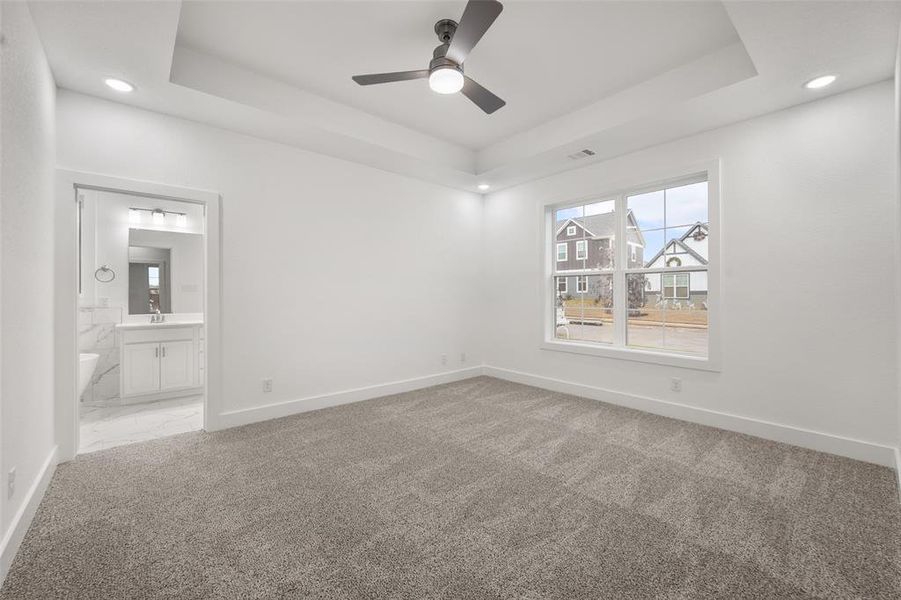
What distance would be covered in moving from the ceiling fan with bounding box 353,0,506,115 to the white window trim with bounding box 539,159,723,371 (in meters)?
1.92

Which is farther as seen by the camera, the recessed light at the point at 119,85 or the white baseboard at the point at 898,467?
the recessed light at the point at 119,85

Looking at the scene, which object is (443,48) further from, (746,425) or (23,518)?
(746,425)

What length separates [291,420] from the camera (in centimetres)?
349

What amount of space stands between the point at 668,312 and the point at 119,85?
15.4 feet

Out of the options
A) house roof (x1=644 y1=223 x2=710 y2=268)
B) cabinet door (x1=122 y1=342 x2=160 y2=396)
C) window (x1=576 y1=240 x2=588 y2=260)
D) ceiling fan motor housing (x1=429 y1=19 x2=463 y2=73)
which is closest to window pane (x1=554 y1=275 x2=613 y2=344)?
window (x1=576 y1=240 x2=588 y2=260)

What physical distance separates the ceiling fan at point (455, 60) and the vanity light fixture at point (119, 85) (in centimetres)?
157

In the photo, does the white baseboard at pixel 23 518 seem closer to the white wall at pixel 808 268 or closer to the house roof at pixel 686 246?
the white wall at pixel 808 268

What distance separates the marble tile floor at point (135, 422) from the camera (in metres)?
3.13

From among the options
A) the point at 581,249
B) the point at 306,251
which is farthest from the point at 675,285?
the point at 306,251

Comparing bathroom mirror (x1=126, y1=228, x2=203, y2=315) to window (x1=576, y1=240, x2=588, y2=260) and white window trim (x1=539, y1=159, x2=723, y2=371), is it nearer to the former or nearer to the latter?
white window trim (x1=539, y1=159, x2=723, y2=371)

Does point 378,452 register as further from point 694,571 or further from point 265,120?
point 265,120

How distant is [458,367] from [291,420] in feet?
7.33

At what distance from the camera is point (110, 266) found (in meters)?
4.38

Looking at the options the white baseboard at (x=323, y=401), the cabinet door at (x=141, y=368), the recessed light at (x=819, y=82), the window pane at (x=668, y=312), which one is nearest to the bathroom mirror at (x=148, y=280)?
the cabinet door at (x=141, y=368)
